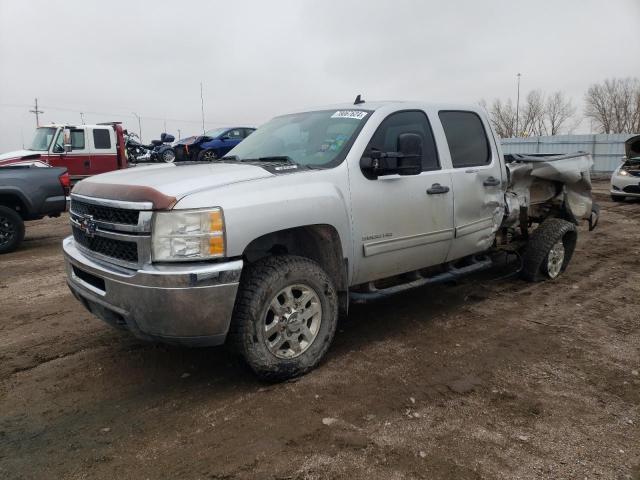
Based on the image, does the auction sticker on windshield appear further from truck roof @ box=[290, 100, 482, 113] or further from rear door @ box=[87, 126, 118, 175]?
rear door @ box=[87, 126, 118, 175]

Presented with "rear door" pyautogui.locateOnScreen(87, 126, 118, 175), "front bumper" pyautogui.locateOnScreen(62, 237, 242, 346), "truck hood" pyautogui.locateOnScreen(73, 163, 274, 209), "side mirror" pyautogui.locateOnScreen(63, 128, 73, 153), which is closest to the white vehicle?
"truck hood" pyautogui.locateOnScreen(73, 163, 274, 209)

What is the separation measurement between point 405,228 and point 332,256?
0.73m

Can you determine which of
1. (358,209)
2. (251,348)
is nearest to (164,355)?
(251,348)

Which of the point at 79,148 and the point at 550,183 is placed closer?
the point at 550,183

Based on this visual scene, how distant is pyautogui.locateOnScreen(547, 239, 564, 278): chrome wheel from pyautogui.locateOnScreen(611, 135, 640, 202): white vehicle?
9.66 m

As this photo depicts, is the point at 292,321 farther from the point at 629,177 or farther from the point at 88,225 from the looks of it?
the point at 629,177

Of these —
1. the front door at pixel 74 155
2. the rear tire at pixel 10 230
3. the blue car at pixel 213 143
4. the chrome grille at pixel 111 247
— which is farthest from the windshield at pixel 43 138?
the chrome grille at pixel 111 247

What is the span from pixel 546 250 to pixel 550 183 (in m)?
0.91

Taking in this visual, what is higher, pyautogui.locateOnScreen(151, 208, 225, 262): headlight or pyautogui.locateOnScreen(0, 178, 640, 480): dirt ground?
pyautogui.locateOnScreen(151, 208, 225, 262): headlight

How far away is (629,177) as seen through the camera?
551 inches

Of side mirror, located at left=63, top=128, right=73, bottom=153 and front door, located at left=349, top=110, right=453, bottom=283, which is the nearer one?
front door, located at left=349, top=110, right=453, bottom=283

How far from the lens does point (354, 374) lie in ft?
11.7

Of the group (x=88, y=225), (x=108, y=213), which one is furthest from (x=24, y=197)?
(x=108, y=213)

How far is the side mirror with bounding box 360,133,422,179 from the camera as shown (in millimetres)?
3732
